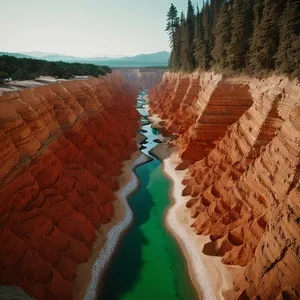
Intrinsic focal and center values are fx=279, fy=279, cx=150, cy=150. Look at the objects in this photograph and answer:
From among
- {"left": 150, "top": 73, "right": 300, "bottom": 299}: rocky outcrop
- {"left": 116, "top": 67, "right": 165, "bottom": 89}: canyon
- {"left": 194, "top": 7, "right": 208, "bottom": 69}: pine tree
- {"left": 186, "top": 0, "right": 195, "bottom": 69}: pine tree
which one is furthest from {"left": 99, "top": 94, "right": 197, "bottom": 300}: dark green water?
{"left": 116, "top": 67, "right": 165, "bottom": 89}: canyon

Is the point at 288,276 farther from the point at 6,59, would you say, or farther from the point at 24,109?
the point at 6,59

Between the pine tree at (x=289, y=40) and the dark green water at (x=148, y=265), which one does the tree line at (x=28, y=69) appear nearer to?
the dark green water at (x=148, y=265)

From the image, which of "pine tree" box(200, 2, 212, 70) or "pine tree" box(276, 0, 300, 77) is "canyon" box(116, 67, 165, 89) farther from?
"pine tree" box(276, 0, 300, 77)

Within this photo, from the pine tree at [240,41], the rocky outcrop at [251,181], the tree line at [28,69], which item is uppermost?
the pine tree at [240,41]

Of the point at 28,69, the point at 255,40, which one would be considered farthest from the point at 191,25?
the point at 255,40

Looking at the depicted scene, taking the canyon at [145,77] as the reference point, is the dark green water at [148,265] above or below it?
above

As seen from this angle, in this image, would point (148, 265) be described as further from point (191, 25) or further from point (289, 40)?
point (191, 25)

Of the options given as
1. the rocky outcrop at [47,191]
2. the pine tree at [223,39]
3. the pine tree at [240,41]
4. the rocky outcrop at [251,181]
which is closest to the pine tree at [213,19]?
the pine tree at [223,39]
